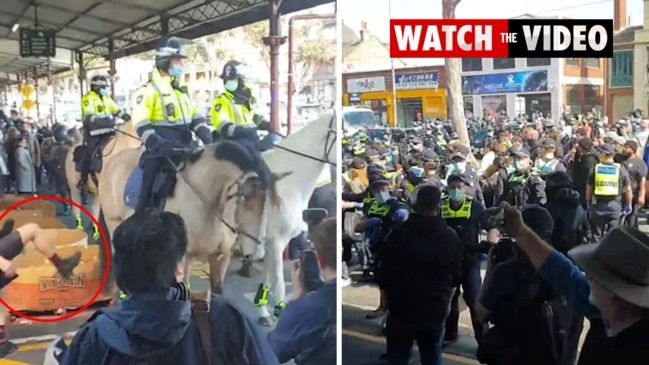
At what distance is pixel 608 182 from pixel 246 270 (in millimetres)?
1432

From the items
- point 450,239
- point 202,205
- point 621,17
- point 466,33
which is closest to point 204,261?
point 202,205

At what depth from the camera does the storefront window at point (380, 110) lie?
319cm

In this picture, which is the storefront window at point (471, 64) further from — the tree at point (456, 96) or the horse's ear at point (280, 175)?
the horse's ear at point (280, 175)

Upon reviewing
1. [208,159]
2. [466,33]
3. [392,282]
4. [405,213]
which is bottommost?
[392,282]

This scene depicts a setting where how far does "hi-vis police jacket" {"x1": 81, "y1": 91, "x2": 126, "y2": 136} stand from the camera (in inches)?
117

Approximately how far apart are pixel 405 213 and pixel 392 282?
10.7 inches

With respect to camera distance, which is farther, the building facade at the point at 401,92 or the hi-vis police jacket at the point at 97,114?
the building facade at the point at 401,92

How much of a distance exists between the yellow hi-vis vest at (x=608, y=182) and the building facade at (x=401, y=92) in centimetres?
65

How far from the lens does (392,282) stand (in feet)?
10.4

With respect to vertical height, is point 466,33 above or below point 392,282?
above

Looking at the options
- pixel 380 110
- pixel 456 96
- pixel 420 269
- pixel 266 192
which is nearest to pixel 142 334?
pixel 266 192

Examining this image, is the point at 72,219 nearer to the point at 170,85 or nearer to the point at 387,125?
the point at 170,85

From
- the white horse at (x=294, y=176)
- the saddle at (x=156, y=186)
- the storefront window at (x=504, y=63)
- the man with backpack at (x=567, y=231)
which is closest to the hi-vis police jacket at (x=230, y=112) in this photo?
the white horse at (x=294, y=176)

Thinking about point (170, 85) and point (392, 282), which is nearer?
point (170, 85)
